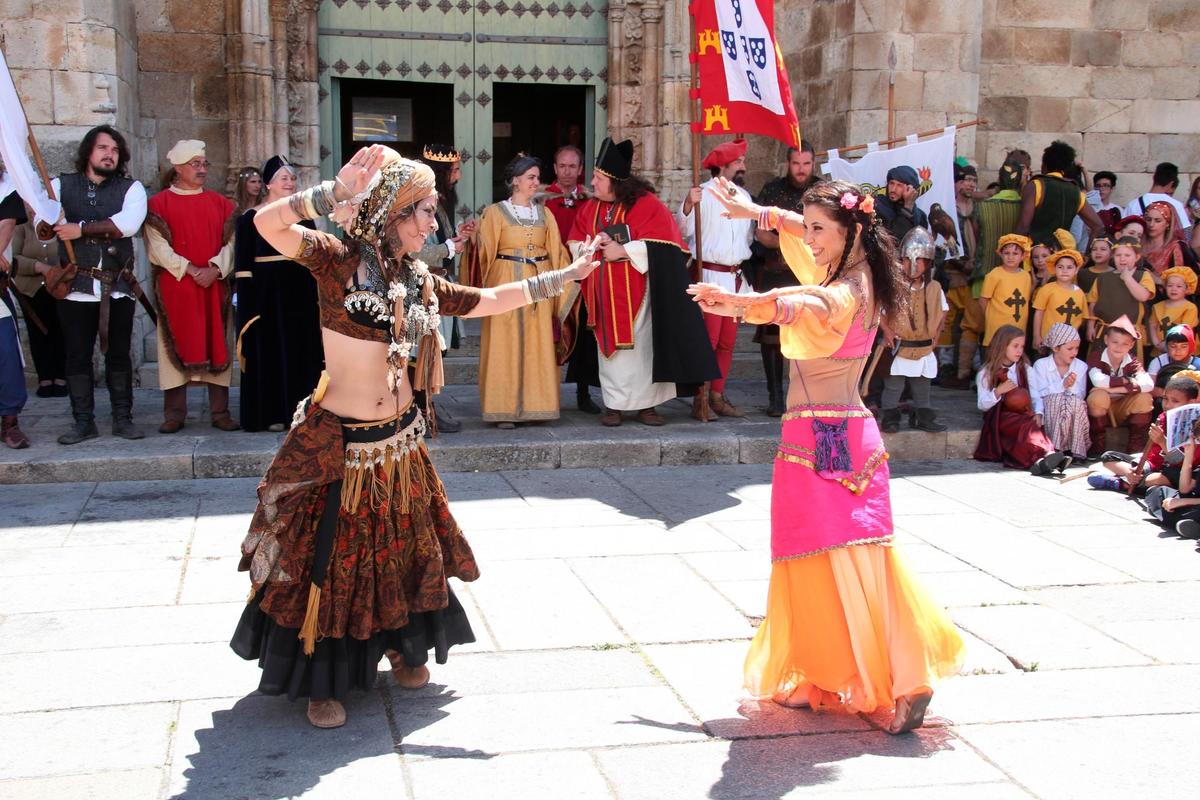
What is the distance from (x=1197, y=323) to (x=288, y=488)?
7.48 meters

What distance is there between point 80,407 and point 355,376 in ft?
13.4

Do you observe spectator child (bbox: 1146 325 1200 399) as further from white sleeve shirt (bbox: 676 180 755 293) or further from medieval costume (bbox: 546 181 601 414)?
medieval costume (bbox: 546 181 601 414)

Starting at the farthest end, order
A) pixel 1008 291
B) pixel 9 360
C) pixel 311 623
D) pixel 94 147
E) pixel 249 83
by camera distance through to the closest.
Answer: pixel 249 83
pixel 1008 291
pixel 94 147
pixel 9 360
pixel 311 623

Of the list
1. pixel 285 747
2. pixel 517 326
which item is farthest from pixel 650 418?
pixel 285 747

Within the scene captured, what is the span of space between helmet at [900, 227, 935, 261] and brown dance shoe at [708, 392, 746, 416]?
1510mm

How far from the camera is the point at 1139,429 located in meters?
8.15

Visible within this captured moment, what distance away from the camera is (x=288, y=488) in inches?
149

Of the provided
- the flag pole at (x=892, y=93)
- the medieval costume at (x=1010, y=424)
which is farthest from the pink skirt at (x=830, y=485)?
the flag pole at (x=892, y=93)

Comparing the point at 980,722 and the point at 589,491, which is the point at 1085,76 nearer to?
the point at 589,491

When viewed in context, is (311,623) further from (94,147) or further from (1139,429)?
(1139,429)

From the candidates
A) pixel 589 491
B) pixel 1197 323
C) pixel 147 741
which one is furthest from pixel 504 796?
pixel 1197 323

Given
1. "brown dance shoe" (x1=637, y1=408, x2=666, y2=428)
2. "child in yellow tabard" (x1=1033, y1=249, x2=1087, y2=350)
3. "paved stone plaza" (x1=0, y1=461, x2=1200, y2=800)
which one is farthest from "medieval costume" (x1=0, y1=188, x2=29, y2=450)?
"child in yellow tabard" (x1=1033, y1=249, x2=1087, y2=350)

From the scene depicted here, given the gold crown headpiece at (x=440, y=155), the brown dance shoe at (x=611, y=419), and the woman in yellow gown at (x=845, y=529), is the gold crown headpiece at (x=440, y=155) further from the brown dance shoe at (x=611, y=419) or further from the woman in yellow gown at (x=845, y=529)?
the woman in yellow gown at (x=845, y=529)

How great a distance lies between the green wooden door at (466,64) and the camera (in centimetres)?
1065
